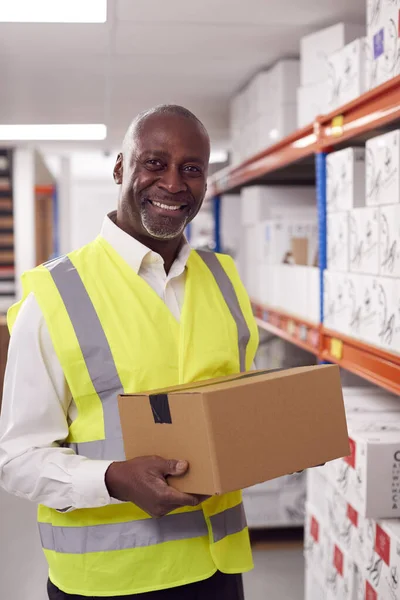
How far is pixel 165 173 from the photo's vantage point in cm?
161

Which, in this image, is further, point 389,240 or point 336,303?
point 336,303

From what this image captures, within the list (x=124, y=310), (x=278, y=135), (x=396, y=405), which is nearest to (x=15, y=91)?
(x=278, y=135)

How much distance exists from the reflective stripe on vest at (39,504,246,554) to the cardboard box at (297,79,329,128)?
7.19 feet

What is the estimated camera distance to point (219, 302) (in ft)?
5.80

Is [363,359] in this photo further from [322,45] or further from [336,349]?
[322,45]

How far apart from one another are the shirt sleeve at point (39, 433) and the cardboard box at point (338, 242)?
133 centimetres

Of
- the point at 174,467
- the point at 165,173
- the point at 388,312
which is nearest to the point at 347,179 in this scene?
the point at 388,312

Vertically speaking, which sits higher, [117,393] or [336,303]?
[336,303]

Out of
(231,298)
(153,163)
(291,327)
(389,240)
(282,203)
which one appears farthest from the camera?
(282,203)

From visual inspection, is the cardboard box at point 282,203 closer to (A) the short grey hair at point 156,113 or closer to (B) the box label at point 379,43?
(B) the box label at point 379,43

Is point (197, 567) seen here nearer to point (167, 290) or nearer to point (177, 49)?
point (167, 290)

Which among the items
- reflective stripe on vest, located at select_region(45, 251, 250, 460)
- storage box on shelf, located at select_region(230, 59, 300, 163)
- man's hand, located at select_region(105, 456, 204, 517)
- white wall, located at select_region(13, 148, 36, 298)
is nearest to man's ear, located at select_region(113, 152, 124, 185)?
reflective stripe on vest, located at select_region(45, 251, 250, 460)

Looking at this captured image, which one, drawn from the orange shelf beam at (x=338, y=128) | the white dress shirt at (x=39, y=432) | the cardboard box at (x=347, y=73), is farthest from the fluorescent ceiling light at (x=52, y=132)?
the white dress shirt at (x=39, y=432)

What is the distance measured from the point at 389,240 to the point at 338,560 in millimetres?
1207
